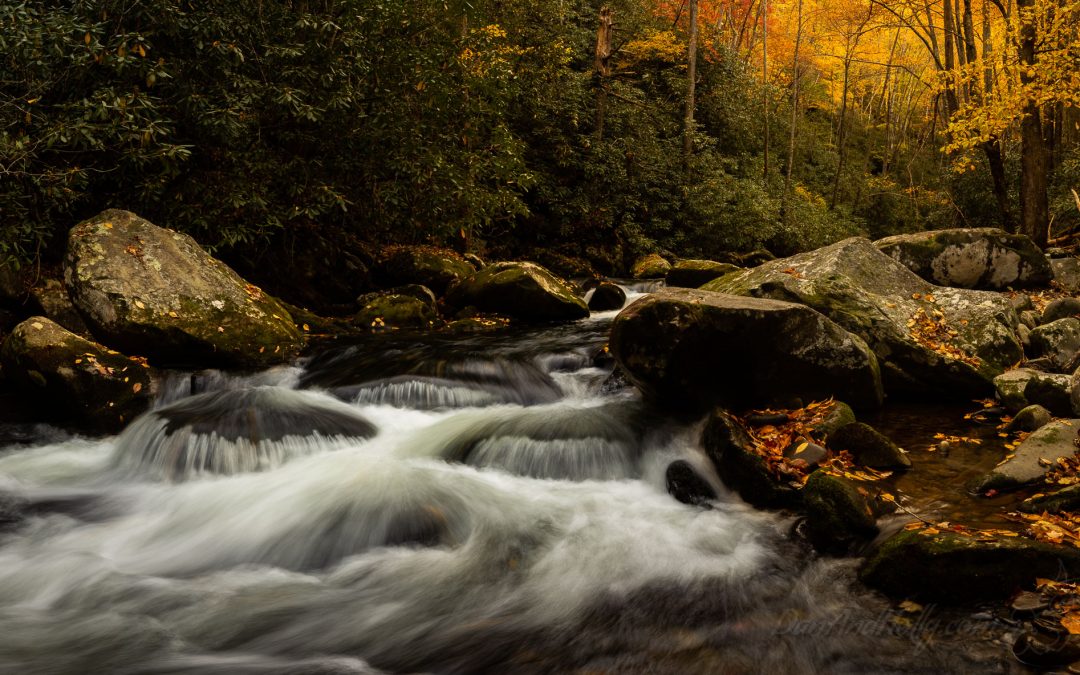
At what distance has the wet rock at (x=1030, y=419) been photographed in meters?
5.11

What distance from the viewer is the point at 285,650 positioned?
352 cm

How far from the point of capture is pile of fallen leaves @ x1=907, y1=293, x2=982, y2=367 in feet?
21.4

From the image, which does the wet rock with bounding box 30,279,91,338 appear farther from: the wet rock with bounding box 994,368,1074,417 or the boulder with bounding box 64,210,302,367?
the wet rock with bounding box 994,368,1074,417

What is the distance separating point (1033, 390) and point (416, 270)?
10057mm

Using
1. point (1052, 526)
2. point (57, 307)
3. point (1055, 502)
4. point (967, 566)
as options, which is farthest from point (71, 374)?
point (1055, 502)

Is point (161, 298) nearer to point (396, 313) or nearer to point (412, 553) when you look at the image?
point (396, 313)

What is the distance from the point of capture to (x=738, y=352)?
581 cm

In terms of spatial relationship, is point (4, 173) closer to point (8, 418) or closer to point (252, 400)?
point (8, 418)

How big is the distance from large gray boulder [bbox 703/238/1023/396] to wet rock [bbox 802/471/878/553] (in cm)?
300

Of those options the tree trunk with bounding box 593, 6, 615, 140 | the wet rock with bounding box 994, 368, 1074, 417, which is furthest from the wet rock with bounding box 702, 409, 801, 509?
the tree trunk with bounding box 593, 6, 615, 140

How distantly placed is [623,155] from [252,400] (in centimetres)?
1535

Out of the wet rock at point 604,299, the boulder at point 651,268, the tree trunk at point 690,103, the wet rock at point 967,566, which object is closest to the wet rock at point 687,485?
the wet rock at point 967,566

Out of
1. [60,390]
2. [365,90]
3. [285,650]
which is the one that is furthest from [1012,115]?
[60,390]

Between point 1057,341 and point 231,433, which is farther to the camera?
point 1057,341
